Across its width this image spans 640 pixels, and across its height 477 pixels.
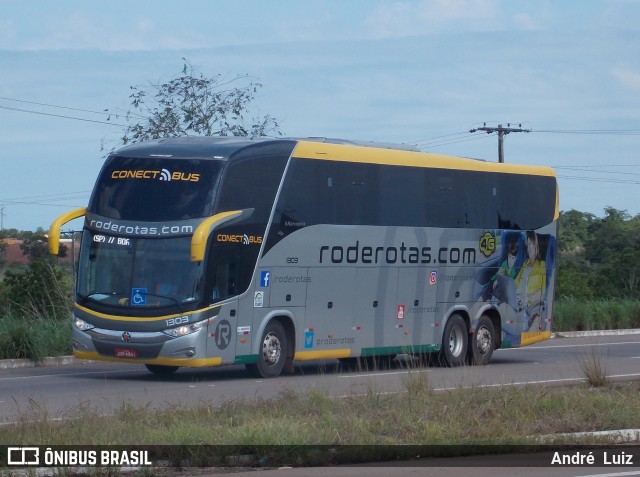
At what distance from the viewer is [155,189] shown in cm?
1880

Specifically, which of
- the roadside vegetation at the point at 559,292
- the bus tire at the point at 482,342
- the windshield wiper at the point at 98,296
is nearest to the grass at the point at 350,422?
the windshield wiper at the point at 98,296

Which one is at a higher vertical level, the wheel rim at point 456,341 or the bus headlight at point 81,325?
the bus headlight at point 81,325

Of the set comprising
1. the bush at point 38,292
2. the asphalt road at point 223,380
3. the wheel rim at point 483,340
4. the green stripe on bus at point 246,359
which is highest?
the bush at point 38,292

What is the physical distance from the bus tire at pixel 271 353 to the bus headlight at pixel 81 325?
9.64ft

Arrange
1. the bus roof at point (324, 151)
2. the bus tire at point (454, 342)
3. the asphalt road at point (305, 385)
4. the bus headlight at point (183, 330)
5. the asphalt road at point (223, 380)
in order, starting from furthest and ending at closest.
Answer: the bus tire at point (454, 342) < the bus roof at point (324, 151) < the bus headlight at point (183, 330) < the asphalt road at point (223, 380) < the asphalt road at point (305, 385)

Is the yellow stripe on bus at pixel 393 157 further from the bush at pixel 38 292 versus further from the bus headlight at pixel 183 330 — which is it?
the bush at pixel 38 292

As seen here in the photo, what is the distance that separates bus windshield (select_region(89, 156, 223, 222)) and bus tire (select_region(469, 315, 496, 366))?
783 centimetres

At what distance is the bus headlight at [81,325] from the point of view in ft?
61.4

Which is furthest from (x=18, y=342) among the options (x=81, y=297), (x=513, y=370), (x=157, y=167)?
(x=513, y=370)

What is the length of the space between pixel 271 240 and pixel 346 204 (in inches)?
78.8

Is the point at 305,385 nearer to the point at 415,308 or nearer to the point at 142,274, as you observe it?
the point at 142,274

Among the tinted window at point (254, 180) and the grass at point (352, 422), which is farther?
the tinted window at point (254, 180)

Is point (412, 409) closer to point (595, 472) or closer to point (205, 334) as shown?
point (595, 472)

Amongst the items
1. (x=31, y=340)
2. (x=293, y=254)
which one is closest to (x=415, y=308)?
(x=293, y=254)
